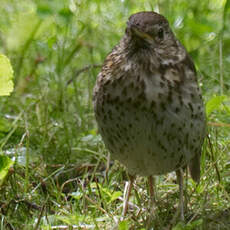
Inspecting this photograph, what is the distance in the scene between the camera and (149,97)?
2.20 meters

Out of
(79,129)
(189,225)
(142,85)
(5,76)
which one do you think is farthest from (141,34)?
(79,129)

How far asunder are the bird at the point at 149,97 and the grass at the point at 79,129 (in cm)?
31

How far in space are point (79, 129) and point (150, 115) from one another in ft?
4.34

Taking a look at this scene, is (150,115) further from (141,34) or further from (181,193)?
(181,193)

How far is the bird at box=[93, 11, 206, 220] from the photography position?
2.21m

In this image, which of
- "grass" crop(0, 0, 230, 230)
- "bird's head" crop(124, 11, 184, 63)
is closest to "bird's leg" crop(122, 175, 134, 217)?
"grass" crop(0, 0, 230, 230)

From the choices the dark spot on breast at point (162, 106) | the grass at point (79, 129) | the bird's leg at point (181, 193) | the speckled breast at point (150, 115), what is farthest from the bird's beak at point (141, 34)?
the bird's leg at point (181, 193)

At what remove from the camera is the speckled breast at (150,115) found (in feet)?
7.27

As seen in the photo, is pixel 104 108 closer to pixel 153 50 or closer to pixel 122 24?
pixel 153 50

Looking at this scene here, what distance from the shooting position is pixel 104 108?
2314mm

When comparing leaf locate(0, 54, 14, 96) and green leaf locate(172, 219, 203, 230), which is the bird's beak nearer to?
leaf locate(0, 54, 14, 96)

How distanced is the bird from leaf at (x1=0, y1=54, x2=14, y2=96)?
0.41 metres

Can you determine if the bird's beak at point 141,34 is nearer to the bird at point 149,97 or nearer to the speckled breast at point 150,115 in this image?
the bird at point 149,97

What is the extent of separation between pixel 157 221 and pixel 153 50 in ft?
2.71
